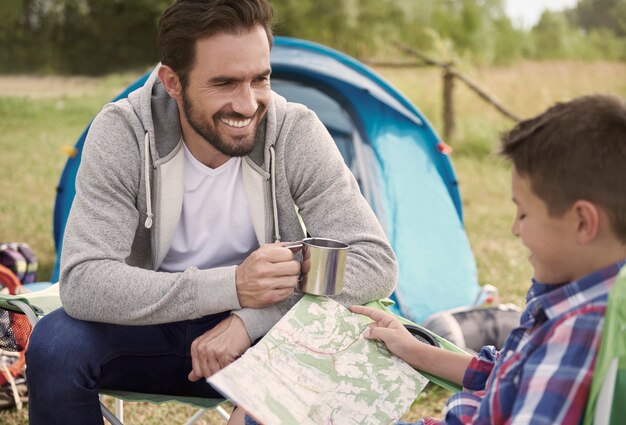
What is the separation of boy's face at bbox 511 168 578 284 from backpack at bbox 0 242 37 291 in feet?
9.27

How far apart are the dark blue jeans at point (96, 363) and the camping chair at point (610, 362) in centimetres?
105

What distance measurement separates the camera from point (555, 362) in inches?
52.5

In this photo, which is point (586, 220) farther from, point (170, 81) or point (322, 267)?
point (170, 81)

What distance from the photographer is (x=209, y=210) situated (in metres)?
2.25

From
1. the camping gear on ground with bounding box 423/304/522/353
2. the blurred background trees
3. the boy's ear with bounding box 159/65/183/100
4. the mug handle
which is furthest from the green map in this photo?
the blurred background trees

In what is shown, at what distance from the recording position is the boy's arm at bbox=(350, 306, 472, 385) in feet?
5.72

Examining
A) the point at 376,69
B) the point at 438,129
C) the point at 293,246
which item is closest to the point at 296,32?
the point at 376,69

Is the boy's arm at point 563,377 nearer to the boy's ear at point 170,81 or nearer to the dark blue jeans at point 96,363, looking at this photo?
the dark blue jeans at point 96,363

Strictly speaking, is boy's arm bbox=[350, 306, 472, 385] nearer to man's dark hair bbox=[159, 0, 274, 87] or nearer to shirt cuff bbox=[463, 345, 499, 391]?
shirt cuff bbox=[463, 345, 499, 391]

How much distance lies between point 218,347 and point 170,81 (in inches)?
32.2

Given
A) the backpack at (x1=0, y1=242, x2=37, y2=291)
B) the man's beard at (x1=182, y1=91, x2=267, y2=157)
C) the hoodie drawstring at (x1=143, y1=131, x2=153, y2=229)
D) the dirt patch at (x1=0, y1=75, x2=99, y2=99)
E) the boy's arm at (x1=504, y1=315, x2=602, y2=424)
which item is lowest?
the backpack at (x1=0, y1=242, x2=37, y2=291)

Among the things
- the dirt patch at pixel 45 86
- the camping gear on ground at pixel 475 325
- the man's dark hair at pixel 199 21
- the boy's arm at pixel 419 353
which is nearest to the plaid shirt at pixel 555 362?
the boy's arm at pixel 419 353

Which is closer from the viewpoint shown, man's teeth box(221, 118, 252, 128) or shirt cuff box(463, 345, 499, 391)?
shirt cuff box(463, 345, 499, 391)

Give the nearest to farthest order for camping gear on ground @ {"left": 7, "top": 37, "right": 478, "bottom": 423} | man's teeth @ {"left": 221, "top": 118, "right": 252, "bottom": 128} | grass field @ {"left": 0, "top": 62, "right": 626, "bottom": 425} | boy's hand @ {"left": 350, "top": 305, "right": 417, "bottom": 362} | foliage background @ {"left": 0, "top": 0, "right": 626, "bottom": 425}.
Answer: boy's hand @ {"left": 350, "top": 305, "right": 417, "bottom": 362}
man's teeth @ {"left": 221, "top": 118, "right": 252, "bottom": 128}
camping gear on ground @ {"left": 7, "top": 37, "right": 478, "bottom": 423}
grass field @ {"left": 0, "top": 62, "right": 626, "bottom": 425}
foliage background @ {"left": 0, "top": 0, "right": 626, "bottom": 425}
